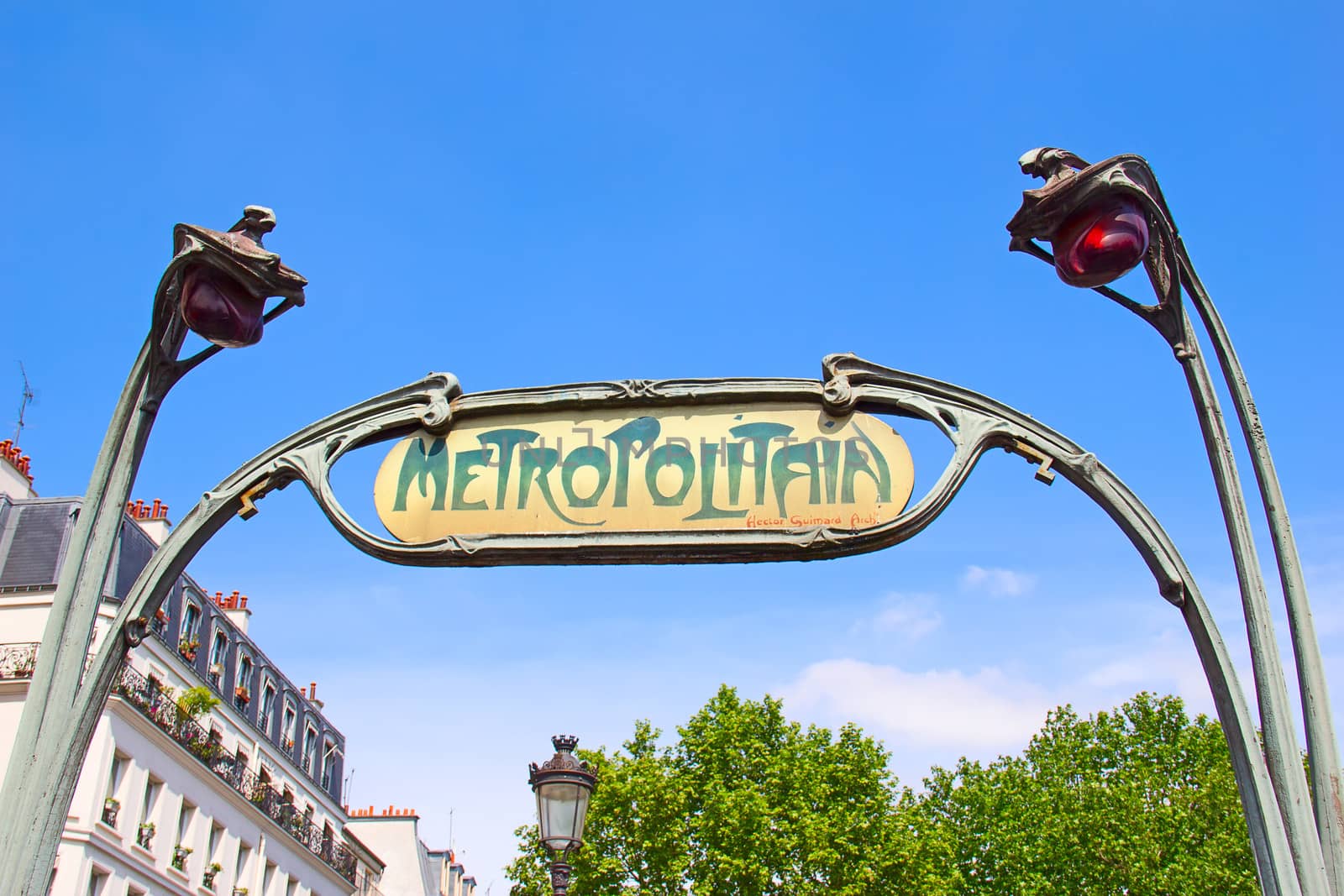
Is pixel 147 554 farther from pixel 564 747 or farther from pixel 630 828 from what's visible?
pixel 564 747

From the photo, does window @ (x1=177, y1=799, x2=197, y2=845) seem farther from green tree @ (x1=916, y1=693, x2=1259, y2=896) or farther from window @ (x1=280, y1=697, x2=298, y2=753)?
green tree @ (x1=916, y1=693, x2=1259, y2=896)

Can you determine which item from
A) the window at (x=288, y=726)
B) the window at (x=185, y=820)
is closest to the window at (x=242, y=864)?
the window at (x=185, y=820)

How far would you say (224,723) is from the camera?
1378 inches

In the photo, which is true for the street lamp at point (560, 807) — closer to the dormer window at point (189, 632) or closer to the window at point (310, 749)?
the dormer window at point (189, 632)

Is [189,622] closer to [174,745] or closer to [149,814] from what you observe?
[174,745]

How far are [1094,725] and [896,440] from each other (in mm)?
31727

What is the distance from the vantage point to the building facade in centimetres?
2794

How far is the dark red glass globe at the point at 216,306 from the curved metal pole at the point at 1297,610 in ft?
11.3

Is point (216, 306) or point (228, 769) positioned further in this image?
point (228, 769)

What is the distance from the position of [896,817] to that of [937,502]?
28601 millimetres

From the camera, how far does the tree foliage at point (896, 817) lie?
29.4 m

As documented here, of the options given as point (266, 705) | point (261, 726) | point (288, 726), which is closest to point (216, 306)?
point (261, 726)

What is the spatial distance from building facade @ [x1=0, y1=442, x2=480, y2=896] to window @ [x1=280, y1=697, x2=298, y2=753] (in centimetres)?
6

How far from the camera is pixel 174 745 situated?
3072 cm
